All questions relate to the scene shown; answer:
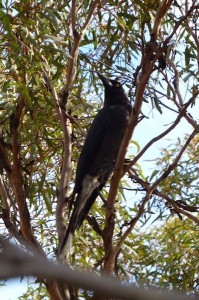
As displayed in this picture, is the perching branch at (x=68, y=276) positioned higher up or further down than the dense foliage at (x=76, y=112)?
further down

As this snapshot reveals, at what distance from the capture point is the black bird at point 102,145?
3.23m

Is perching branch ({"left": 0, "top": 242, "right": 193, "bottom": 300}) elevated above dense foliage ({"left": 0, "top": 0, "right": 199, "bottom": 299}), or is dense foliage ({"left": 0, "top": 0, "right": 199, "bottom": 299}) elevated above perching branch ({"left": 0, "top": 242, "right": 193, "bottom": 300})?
dense foliage ({"left": 0, "top": 0, "right": 199, "bottom": 299})

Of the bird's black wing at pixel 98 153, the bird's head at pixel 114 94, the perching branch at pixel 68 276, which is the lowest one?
the perching branch at pixel 68 276

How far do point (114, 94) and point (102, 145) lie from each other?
38cm

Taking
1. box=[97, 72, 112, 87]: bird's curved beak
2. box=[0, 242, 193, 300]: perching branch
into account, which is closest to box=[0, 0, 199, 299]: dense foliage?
box=[97, 72, 112, 87]: bird's curved beak

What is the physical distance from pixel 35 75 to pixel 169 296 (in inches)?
108

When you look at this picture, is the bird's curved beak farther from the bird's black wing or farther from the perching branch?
the perching branch

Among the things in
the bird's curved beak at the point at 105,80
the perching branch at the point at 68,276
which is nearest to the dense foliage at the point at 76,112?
the bird's curved beak at the point at 105,80

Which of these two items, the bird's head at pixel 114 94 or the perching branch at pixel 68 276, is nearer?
the perching branch at pixel 68 276

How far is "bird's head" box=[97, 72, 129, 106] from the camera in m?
3.71

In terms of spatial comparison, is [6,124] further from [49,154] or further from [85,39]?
[85,39]

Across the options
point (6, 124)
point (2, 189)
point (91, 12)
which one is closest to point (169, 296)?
point (2, 189)

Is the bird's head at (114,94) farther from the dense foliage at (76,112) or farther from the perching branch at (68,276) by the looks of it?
the perching branch at (68,276)

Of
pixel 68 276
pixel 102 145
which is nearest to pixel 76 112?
pixel 102 145
